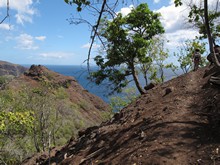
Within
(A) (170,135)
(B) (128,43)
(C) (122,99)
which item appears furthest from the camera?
(C) (122,99)

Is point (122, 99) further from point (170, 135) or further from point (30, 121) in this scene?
point (170, 135)

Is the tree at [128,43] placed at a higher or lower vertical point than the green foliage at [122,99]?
higher

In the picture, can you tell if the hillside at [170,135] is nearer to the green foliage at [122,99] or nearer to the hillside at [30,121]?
the hillside at [30,121]

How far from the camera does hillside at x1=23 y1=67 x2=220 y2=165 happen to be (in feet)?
21.8

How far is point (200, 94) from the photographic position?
10867 millimetres

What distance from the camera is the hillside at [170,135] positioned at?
664cm

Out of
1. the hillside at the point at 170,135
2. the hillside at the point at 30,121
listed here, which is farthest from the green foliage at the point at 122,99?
the hillside at the point at 170,135

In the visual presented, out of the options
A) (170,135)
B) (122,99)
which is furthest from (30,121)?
(122,99)

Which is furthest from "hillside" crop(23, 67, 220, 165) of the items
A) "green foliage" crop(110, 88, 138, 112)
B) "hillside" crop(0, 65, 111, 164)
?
"green foliage" crop(110, 88, 138, 112)

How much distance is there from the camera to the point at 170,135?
7.64 metres

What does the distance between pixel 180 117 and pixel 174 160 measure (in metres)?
2.68

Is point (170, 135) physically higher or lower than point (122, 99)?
higher

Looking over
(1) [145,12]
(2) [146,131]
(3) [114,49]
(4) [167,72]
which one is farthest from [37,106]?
(2) [146,131]

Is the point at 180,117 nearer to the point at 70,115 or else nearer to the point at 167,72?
the point at 167,72
